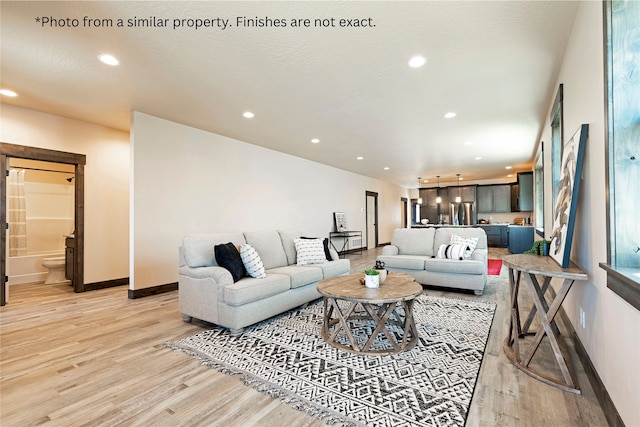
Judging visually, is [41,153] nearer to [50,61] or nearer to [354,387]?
[50,61]

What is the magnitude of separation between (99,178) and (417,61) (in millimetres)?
5229

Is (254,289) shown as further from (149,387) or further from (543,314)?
(543,314)

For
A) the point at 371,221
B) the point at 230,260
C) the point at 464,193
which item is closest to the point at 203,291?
the point at 230,260

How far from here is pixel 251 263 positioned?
3.24 metres

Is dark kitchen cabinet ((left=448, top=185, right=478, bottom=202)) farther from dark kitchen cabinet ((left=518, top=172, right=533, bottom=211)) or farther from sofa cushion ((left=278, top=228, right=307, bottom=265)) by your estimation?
sofa cushion ((left=278, top=228, right=307, bottom=265))

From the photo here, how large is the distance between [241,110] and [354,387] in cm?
375

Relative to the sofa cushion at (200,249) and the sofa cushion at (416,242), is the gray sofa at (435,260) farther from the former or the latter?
the sofa cushion at (200,249)

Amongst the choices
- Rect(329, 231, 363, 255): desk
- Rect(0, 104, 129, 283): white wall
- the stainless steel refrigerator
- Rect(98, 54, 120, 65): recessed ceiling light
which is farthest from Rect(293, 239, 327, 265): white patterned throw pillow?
the stainless steel refrigerator

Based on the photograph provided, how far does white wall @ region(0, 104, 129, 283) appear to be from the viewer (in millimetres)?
4352

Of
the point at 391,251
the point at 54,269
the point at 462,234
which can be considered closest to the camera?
the point at 462,234

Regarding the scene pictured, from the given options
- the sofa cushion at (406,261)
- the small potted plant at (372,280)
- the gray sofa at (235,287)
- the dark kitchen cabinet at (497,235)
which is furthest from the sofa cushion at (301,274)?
the dark kitchen cabinet at (497,235)

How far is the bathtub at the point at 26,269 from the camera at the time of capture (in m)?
5.27

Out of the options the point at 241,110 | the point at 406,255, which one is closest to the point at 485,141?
the point at 406,255

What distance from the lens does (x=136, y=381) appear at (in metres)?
2.04
